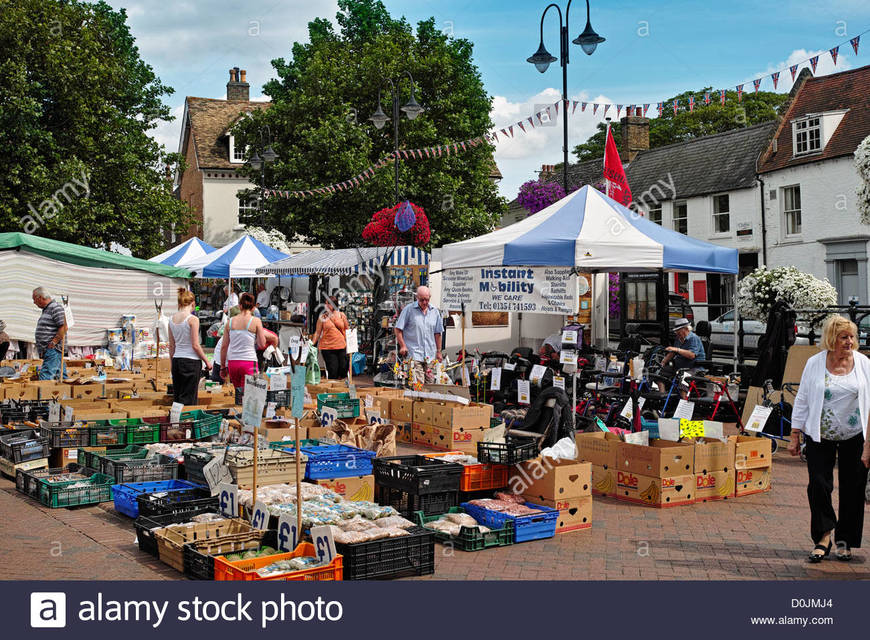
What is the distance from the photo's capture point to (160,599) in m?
5.16

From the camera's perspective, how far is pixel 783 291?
722 inches

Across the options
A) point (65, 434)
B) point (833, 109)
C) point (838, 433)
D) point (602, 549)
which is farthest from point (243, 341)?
point (833, 109)

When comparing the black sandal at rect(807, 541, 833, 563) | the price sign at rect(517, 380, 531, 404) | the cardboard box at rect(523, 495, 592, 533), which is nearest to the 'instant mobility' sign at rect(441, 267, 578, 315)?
the price sign at rect(517, 380, 531, 404)

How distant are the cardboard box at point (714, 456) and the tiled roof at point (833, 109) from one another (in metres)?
25.8

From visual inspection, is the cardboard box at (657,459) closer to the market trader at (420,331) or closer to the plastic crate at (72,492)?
the market trader at (420,331)

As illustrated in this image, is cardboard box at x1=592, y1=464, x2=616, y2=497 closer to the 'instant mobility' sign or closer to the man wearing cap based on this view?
the 'instant mobility' sign

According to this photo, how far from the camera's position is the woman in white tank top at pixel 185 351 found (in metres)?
10.9

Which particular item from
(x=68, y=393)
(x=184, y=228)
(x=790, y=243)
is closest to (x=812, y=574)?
(x=68, y=393)

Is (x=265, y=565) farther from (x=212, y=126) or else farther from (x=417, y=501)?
(x=212, y=126)

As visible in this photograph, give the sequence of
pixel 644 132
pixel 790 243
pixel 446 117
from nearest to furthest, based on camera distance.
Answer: pixel 790 243 < pixel 446 117 < pixel 644 132

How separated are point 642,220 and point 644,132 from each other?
1382 inches

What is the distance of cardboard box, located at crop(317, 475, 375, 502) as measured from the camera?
24.7 ft

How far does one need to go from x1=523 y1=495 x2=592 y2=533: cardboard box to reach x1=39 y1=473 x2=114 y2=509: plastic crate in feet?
13.0

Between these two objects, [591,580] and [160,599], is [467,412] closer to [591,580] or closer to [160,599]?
[591,580]
